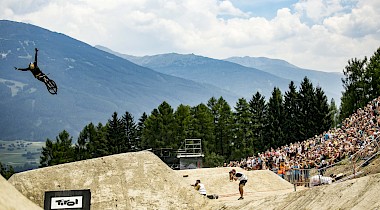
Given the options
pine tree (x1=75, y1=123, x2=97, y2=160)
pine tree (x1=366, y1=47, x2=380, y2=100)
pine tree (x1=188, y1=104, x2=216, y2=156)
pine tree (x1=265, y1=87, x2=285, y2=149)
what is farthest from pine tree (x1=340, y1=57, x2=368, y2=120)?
pine tree (x1=75, y1=123, x2=97, y2=160)

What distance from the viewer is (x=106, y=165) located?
27031mm

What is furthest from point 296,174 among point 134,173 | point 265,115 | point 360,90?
point 265,115

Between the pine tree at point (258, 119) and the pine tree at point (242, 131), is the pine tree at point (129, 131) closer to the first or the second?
the pine tree at point (242, 131)

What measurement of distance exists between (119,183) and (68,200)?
676cm

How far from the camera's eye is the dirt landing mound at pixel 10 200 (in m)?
14.1

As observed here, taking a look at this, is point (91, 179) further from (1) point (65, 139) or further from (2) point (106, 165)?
(1) point (65, 139)

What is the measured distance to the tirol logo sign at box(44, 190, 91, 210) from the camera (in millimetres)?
19734

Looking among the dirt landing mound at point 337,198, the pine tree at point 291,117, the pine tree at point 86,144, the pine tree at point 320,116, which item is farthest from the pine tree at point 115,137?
the dirt landing mound at point 337,198

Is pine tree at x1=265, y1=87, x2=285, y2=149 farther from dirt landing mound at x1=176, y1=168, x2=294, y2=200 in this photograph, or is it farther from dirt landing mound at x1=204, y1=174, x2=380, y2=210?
dirt landing mound at x1=204, y1=174, x2=380, y2=210

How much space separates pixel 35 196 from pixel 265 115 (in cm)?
7346

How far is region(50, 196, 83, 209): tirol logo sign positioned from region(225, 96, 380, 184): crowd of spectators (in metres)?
15.8

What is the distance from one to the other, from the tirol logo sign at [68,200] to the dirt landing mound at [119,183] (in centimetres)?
545

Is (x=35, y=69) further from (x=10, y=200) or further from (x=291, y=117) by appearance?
(x=291, y=117)

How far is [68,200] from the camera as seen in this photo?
19.9 meters
